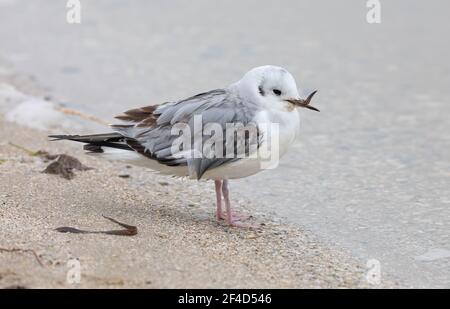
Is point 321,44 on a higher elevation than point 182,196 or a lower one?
higher

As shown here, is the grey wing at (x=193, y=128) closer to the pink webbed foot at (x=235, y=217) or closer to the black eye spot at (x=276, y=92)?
the black eye spot at (x=276, y=92)

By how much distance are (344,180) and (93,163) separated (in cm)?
187

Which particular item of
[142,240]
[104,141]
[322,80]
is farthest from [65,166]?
[322,80]

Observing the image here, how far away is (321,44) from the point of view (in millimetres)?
9547

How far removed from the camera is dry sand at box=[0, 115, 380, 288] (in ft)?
13.5

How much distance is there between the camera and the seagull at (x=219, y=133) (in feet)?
16.3

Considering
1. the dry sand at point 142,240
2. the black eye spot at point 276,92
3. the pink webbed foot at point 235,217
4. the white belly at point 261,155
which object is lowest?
the pink webbed foot at point 235,217

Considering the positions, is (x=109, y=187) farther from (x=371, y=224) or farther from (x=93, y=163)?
(x=371, y=224)

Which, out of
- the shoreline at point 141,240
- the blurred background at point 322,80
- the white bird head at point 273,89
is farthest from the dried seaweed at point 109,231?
the blurred background at point 322,80

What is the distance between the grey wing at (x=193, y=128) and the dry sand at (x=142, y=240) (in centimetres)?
41

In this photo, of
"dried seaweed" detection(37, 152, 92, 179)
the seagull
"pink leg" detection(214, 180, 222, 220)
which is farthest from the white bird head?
"dried seaweed" detection(37, 152, 92, 179)

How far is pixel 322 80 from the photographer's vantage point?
862 cm

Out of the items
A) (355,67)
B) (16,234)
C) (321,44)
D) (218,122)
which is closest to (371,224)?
(218,122)
